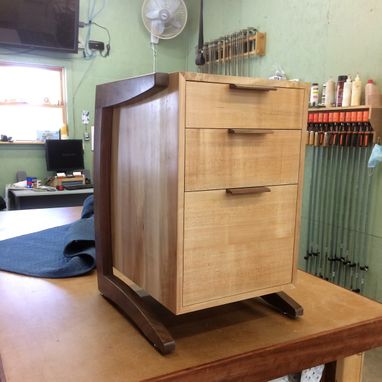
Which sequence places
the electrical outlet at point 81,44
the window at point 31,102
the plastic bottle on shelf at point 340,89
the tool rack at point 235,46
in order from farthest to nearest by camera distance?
the electrical outlet at point 81,44 → the window at point 31,102 → the tool rack at point 235,46 → the plastic bottle on shelf at point 340,89

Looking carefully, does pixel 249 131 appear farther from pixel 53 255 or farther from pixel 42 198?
pixel 42 198

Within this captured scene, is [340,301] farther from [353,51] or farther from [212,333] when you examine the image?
[353,51]

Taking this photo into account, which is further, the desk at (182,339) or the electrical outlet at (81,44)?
the electrical outlet at (81,44)

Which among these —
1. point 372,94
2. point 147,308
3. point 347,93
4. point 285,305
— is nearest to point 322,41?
point 347,93

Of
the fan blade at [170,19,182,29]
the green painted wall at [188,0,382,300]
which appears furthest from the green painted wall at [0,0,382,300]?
the fan blade at [170,19,182,29]

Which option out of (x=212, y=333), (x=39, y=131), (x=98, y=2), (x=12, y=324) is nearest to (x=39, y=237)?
(x=12, y=324)

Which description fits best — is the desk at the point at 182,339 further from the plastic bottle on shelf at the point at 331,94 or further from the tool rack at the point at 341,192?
the plastic bottle on shelf at the point at 331,94

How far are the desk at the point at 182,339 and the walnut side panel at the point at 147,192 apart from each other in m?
0.10

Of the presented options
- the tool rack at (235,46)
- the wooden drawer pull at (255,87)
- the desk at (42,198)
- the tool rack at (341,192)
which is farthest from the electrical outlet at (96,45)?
the wooden drawer pull at (255,87)

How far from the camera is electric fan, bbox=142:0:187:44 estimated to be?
3902 millimetres

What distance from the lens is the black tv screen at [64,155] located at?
4.03 m

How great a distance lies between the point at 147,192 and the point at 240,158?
Answer: 190 mm

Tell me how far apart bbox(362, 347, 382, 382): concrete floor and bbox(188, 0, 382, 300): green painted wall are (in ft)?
1.45

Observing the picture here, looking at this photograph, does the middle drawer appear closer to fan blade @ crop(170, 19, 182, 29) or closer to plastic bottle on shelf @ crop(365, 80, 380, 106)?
plastic bottle on shelf @ crop(365, 80, 380, 106)
